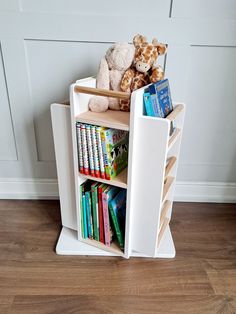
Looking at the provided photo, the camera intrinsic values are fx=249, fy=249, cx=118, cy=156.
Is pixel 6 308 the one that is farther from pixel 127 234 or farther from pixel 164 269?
pixel 164 269

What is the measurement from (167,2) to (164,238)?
3.52 ft

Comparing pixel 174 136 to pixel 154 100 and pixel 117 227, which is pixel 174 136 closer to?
pixel 154 100

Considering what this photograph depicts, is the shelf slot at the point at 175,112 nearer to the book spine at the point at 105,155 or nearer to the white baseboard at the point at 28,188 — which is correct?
the book spine at the point at 105,155

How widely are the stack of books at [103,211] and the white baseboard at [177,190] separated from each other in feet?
1.49

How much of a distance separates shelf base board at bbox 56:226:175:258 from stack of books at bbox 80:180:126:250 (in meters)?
0.06

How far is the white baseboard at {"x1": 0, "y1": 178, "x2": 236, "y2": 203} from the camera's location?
146 centimetres

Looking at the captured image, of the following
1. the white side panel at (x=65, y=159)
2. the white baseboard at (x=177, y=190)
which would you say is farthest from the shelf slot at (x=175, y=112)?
the white baseboard at (x=177, y=190)

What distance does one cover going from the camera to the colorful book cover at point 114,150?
896mm

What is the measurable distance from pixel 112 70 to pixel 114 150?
303mm

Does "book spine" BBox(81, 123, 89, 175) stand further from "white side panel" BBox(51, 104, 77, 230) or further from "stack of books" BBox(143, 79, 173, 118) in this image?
"stack of books" BBox(143, 79, 173, 118)

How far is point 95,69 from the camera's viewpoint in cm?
121

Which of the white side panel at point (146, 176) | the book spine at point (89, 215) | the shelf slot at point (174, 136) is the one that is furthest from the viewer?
the book spine at point (89, 215)

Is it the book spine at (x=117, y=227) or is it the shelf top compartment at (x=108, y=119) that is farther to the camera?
the book spine at (x=117, y=227)

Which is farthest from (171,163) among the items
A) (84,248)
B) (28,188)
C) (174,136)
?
(28,188)
